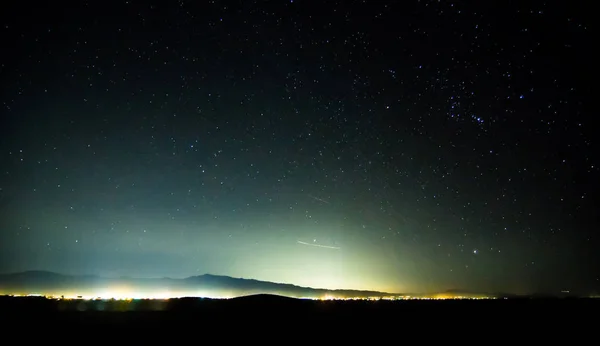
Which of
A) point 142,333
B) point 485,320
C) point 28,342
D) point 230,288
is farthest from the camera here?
point 230,288

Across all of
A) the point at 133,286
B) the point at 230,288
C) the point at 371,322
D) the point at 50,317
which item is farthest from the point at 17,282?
the point at 371,322

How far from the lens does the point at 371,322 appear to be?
20.4 metres

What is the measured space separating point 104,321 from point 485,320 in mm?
20042

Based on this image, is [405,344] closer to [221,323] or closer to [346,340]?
[346,340]

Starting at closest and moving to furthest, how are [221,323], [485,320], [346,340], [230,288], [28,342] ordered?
1. [28,342]
2. [346,340]
3. [221,323]
4. [485,320]
5. [230,288]

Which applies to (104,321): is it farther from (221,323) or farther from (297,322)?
(297,322)

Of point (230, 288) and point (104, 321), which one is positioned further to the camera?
point (230, 288)

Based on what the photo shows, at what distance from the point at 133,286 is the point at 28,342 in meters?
156

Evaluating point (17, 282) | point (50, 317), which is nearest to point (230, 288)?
point (17, 282)

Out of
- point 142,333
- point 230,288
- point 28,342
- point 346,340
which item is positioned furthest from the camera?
point 230,288

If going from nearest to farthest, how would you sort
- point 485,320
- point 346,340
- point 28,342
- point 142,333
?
point 28,342, point 346,340, point 142,333, point 485,320

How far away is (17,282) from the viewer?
624ft

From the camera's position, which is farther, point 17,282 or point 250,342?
point 17,282

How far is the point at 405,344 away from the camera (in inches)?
554
